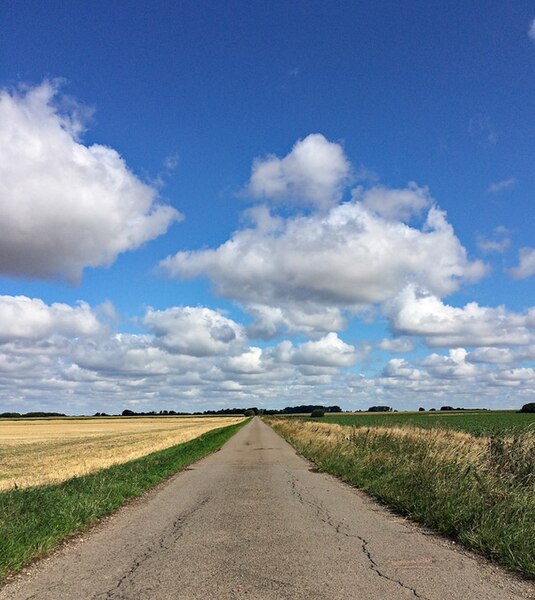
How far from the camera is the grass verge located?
8305 mm

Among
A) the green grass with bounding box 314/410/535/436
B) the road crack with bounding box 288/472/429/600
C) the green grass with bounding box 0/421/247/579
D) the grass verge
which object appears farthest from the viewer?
the green grass with bounding box 314/410/535/436

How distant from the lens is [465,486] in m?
11.4

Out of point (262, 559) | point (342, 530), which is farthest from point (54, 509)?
point (342, 530)

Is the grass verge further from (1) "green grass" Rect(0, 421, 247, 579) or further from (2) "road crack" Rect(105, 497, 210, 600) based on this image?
(1) "green grass" Rect(0, 421, 247, 579)

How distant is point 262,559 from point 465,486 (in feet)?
19.2

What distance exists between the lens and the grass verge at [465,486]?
8.30 metres

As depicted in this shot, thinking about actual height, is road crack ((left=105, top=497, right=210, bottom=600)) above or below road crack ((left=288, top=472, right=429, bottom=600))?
below

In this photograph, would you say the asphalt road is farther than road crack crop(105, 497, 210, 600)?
No

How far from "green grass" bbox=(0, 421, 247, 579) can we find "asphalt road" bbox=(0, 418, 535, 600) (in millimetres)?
318

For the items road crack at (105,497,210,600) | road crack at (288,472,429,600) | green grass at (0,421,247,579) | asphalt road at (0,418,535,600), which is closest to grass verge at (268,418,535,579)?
asphalt road at (0,418,535,600)

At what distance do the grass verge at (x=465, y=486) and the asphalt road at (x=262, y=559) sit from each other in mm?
493

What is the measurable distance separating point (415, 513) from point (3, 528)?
7.77 metres

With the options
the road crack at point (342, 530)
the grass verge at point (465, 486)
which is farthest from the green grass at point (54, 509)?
the grass verge at point (465, 486)

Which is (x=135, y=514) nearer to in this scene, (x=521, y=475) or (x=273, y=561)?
(x=273, y=561)
